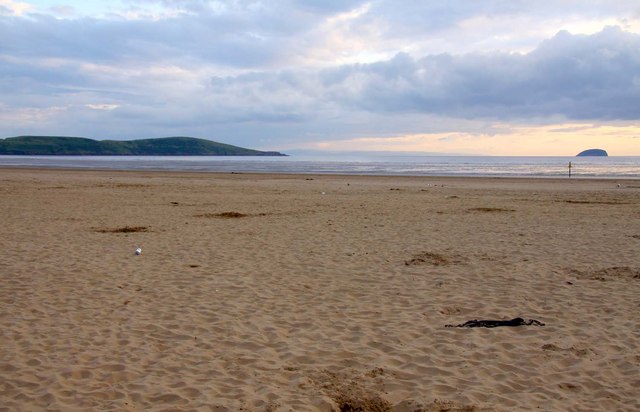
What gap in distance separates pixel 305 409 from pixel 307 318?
2.43 meters

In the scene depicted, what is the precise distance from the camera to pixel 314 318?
279 inches

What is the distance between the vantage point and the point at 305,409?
15.3ft

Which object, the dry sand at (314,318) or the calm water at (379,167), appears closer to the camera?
the dry sand at (314,318)

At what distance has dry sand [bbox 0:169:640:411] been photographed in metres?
5.00

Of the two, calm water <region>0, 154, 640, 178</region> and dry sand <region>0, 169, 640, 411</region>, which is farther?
calm water <region>0, 154, 640, 178</region>

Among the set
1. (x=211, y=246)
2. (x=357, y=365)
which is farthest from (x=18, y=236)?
(x=357, y=365)

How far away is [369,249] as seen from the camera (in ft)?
39.0

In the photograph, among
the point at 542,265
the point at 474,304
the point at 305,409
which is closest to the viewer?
the point at 305,409

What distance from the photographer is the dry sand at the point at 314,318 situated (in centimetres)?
500

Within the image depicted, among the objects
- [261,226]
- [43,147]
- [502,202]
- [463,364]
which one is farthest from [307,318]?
[43,147]

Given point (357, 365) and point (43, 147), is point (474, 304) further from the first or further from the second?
point (43, 147)

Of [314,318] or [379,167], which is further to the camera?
[379,167]

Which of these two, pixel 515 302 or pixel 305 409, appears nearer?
pixel 305 409

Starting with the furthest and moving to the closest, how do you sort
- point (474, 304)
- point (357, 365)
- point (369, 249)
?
point (369, 249)
point (474, 304)
point (357, 365)
